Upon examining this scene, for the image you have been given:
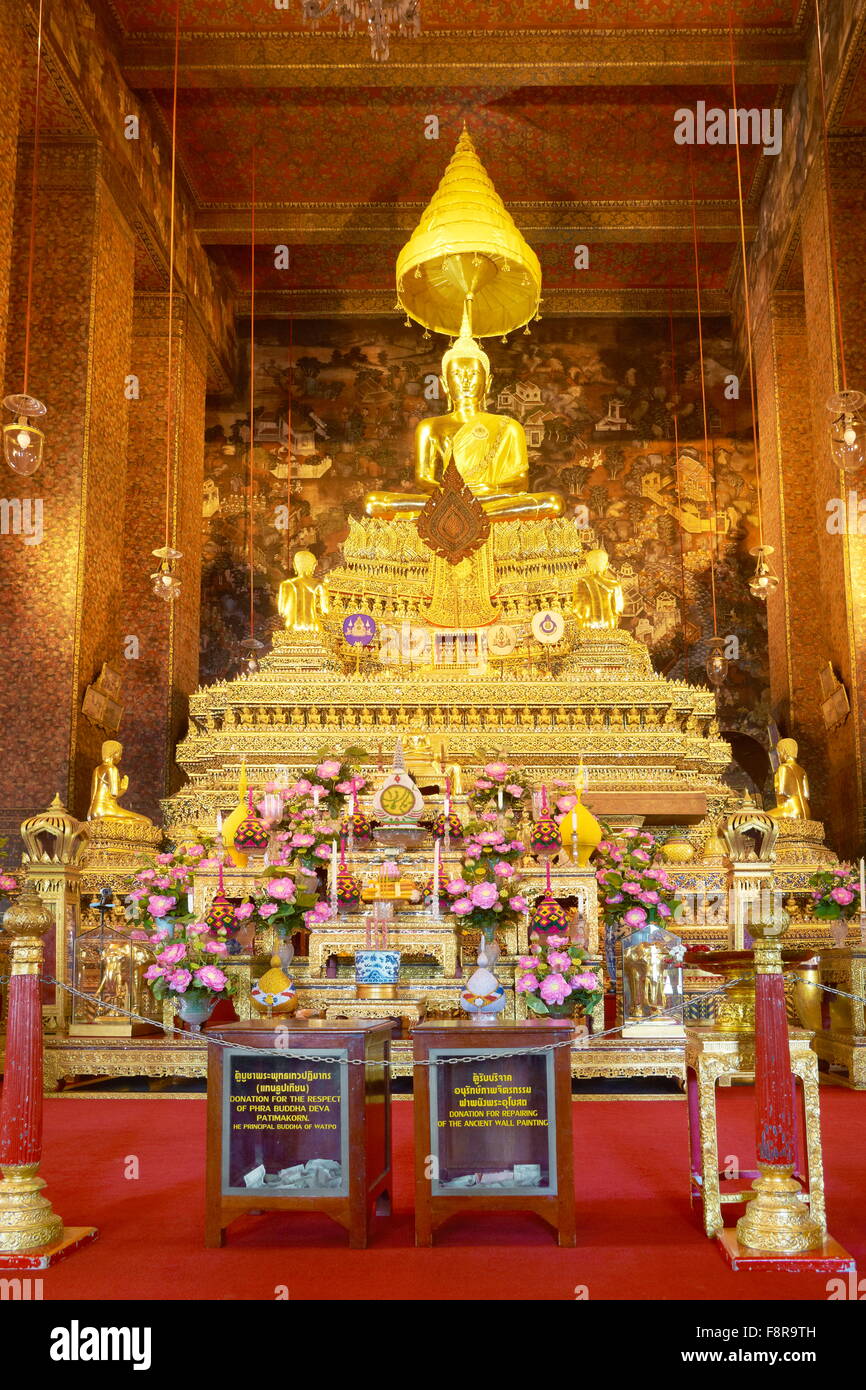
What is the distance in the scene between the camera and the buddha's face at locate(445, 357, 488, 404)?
464 inches

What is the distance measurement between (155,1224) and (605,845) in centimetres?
328

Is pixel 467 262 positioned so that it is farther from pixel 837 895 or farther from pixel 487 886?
pixel 487 886

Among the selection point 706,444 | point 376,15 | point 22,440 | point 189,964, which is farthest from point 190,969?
point 706,444

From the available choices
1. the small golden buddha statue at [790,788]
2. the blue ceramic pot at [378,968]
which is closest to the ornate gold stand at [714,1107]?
the blue ceramic pot at [378,968]

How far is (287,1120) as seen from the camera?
9.15 ft

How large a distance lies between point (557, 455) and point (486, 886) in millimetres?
10200

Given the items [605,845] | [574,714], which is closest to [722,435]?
[574,714]

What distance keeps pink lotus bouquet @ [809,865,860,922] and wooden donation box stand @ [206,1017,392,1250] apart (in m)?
3.44

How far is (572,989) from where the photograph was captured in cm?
438

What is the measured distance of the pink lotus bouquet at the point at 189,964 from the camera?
15.6 ft

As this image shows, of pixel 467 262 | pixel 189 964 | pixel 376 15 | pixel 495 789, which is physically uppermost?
pixel 376 15

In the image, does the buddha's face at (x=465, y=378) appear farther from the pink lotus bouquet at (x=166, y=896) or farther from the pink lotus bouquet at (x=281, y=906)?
the pink lotus bouquet at (x=281, y=906)

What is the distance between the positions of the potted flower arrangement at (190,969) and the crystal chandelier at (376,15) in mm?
6044
